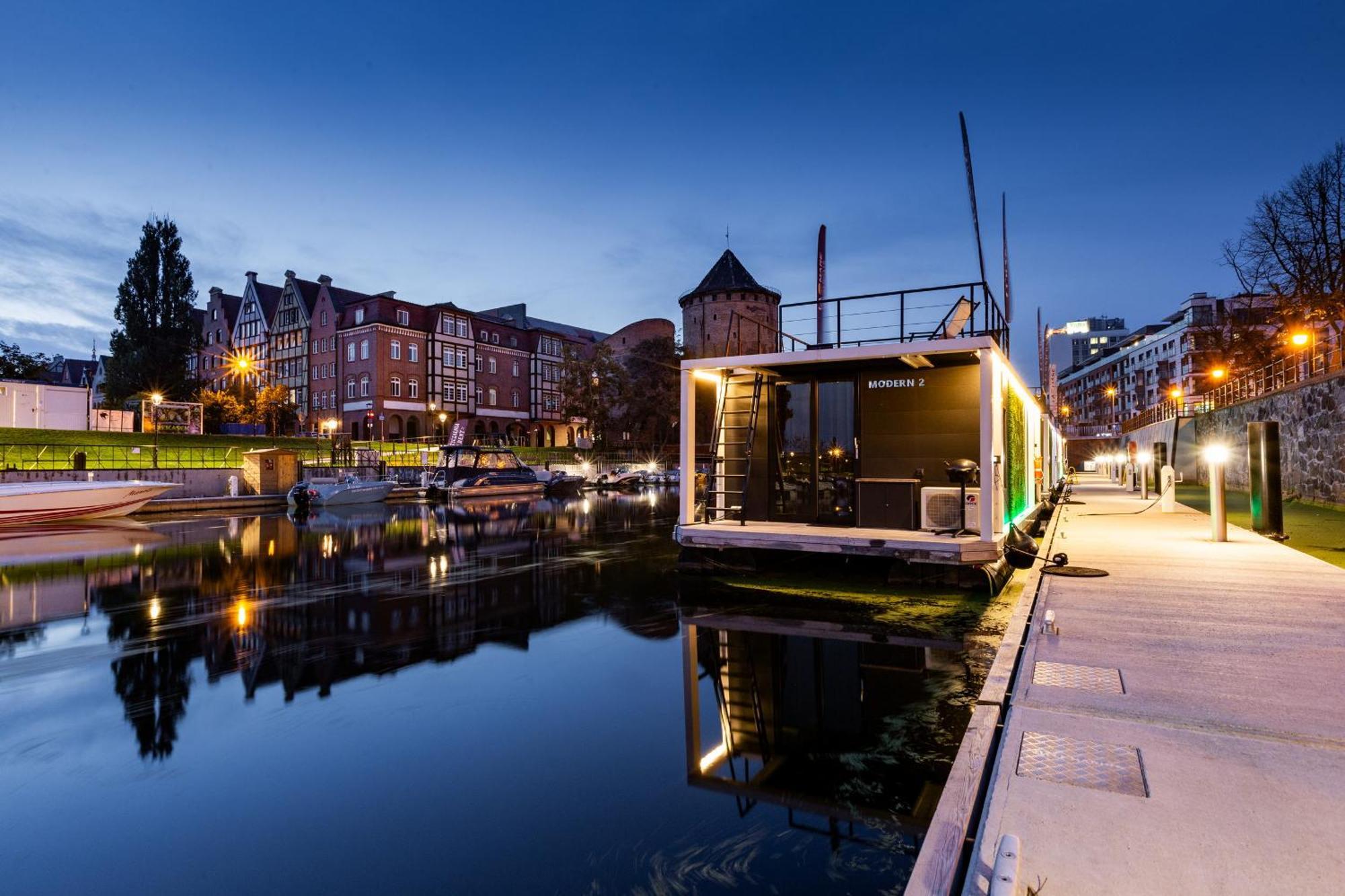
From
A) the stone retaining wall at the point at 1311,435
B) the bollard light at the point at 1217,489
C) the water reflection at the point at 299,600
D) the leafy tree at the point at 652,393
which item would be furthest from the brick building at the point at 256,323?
the stone retaining wall at the point at 1311,435

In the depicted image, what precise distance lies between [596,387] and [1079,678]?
54.6 meters

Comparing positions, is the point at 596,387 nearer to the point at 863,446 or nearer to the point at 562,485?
the point at 562,485

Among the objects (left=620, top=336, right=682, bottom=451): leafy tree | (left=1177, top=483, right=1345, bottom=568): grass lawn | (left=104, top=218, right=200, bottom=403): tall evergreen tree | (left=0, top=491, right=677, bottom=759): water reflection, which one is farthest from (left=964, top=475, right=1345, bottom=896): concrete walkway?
(left=104, top=218, right=200, bottom=403): tall evergreen tree

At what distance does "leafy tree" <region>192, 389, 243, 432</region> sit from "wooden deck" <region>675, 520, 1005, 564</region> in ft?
169

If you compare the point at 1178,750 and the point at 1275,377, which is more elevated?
the point at 1275,377

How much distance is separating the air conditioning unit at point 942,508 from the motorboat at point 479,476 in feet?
85.8

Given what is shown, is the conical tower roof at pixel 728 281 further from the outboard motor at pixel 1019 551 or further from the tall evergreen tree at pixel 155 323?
the outboard motor at pixel 1019 551

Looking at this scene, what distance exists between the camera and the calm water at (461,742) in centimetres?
324

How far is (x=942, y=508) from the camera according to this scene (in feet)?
33.8

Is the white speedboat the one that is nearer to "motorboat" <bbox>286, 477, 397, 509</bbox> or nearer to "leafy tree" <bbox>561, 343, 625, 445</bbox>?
"motorboat" <bbox>286, 477, 397, 509</bbox>

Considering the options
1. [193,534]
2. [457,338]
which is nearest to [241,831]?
[193,534]

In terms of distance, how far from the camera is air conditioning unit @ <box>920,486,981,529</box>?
10.0 metres

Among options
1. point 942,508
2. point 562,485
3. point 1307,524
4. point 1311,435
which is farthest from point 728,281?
point 942,508

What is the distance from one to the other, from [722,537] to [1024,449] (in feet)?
31.1
